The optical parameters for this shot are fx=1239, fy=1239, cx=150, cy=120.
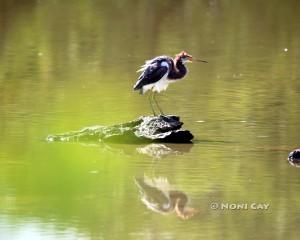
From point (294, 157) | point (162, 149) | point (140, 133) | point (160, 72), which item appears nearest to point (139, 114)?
point (160, 72)

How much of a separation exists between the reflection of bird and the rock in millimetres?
1526

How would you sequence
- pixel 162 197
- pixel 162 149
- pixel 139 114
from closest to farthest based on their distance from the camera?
pixel 162 197
pixel 162 149
pixel 139 114

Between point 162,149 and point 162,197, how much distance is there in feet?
6.55

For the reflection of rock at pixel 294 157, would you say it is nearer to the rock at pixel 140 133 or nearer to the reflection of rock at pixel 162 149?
the reflection of rock at pixel 162 149

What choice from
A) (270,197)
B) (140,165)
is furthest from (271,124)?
(270,197)

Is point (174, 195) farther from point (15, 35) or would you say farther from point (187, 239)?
point (15, 35)

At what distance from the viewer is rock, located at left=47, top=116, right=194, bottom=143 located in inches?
473

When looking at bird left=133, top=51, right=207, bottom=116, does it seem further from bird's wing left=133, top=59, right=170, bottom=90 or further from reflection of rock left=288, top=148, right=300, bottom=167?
reflection of rock left=288, top=148, right=300, bottom=167

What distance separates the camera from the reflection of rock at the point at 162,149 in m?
11.6

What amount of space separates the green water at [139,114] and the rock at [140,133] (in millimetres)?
117

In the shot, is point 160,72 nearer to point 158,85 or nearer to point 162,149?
point 158,85

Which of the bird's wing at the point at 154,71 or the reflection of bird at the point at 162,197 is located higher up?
the bird's wing at the point at 154,71

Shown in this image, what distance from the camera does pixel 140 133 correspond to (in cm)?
1209

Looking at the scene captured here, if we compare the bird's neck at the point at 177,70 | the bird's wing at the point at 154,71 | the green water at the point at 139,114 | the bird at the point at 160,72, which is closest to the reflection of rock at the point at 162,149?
the green water at the point at 139,114
